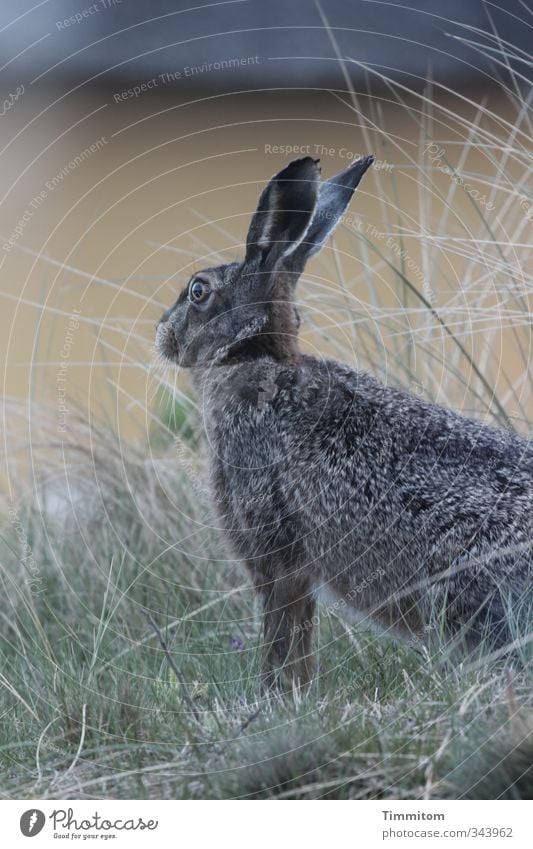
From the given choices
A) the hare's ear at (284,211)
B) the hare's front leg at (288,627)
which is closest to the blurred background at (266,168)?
the hare's ear at (284,211)

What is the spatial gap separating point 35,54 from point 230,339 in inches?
60.8

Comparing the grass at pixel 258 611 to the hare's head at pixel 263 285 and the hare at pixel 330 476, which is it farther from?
the hare's head at pixel 263 285

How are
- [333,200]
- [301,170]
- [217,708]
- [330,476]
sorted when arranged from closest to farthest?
1. [217,708]
2. [301,170]
3. [330,476]
4. [333,200]

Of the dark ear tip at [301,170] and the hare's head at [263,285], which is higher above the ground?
the dark ear tip at [301,170]

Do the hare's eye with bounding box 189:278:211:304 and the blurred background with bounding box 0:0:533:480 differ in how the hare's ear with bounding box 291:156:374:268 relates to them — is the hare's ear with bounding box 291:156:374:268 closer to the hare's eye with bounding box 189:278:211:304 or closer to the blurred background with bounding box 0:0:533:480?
the blurred background with bounding box 0:0:533:480

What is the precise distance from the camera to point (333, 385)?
15.3 ft

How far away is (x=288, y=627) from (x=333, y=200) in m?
1.85

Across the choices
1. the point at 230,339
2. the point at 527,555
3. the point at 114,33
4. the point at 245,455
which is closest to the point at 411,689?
the point at 527,555

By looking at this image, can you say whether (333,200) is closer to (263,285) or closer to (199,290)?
(263,285)

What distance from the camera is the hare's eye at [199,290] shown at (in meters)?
4.92

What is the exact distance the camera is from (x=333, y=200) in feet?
15.3

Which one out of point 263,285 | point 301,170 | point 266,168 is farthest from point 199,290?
point 301,170

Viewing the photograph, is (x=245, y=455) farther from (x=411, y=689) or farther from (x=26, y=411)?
(x=26, y=411)

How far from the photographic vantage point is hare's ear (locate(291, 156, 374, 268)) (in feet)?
15.3
